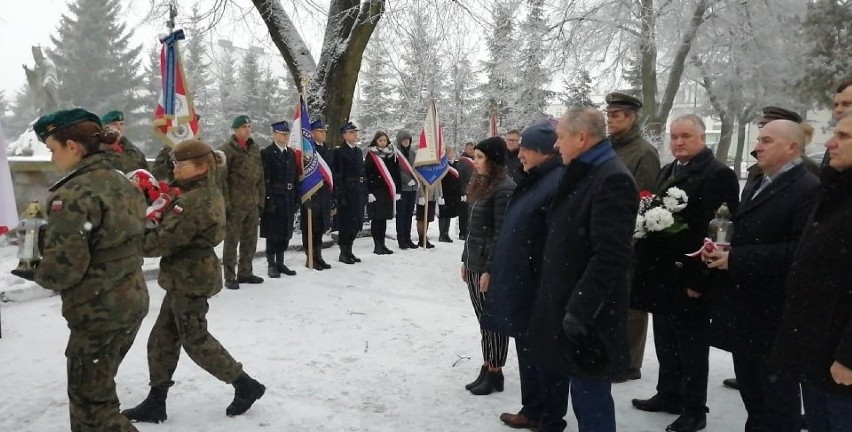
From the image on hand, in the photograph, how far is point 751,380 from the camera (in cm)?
373

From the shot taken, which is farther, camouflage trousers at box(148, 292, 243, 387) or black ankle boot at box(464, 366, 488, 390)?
black ankle boot at box(464, 366, 488, 390)

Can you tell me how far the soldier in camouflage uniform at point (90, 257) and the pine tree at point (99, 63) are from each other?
4156cm

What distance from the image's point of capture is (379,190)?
426 inches

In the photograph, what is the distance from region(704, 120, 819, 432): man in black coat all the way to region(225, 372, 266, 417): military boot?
9.83ft

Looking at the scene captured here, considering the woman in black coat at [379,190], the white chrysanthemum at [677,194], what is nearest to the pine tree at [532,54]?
the woman in black coat at [379,190]

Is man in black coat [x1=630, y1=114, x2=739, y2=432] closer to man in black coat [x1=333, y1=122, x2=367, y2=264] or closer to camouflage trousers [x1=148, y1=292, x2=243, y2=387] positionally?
camouflage trousers [x1=148, y1=292, x2=243, y2=387]

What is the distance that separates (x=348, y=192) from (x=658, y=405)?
633 cm

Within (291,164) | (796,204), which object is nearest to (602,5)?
(291,164)

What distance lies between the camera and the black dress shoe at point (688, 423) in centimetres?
423

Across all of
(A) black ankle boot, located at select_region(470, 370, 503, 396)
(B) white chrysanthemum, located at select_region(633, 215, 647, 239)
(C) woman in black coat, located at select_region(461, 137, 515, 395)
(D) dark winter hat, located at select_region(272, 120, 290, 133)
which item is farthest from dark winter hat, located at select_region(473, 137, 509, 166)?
(D) dark winter hat, located at select_region(272, 120, 290, 133)

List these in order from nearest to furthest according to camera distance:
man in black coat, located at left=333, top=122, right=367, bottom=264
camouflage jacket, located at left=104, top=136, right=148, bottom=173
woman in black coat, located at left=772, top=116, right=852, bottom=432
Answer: woman in black coat, located at left=772, top=116, right=852, bottom=432 < camouflage jacket, located at left=104, top=136, right=148, bottom=173 < man in black coat, located at left=333, top=122, right=367, bottom=264

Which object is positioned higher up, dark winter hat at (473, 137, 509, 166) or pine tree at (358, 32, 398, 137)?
pine tree at (358, 32, 398, 137)

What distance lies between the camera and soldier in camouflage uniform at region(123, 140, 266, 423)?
388cm

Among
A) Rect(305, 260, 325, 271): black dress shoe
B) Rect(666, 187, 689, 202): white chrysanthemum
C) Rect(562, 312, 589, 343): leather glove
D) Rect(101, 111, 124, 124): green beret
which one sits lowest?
Rect(305, 260, 325, 271): black dress shoe
